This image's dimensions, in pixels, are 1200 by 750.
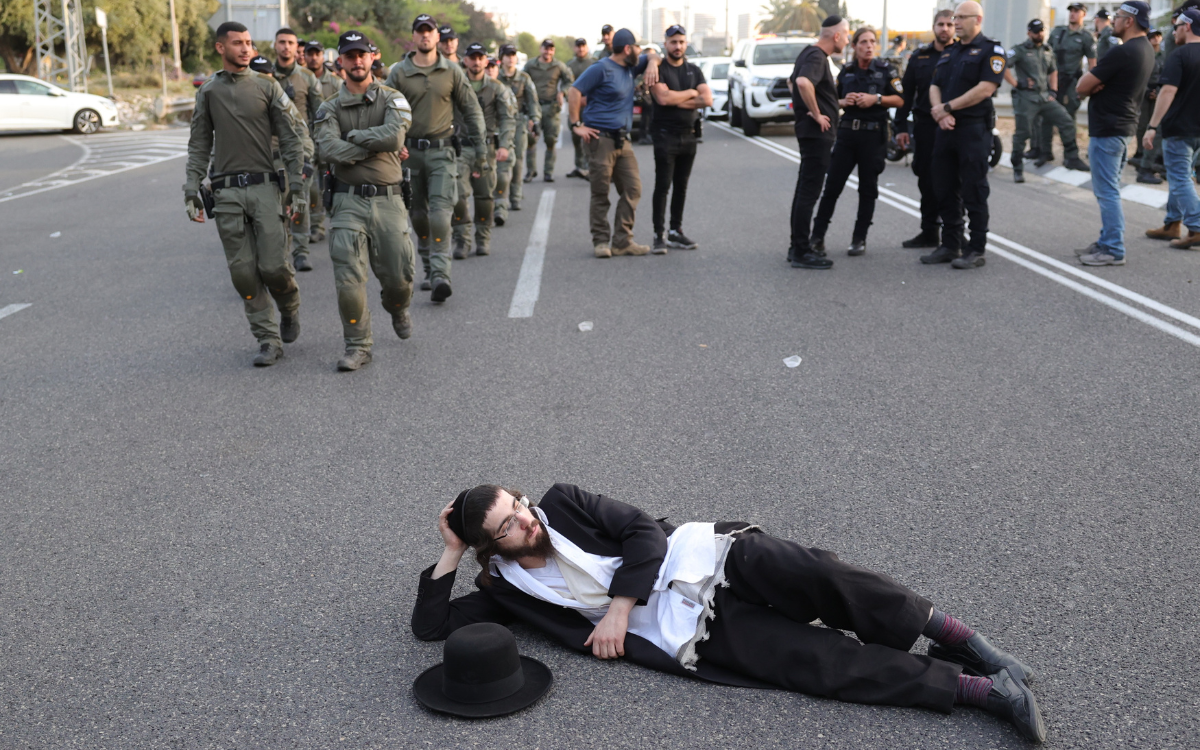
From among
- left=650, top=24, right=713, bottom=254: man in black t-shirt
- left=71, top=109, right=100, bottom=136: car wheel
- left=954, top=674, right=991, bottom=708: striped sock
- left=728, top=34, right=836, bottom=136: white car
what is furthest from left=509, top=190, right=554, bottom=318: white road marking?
left=71, top=109, right=100, bottom=136: car wheel

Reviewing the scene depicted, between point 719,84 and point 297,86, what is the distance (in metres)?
20.8

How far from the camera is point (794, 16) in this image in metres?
98.3

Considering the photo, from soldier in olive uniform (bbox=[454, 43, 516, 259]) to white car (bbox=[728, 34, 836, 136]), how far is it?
12.3 metres

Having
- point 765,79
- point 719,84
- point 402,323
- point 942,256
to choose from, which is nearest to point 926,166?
point 942,256

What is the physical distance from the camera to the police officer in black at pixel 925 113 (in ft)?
32.3

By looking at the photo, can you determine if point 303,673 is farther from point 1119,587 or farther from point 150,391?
point 150,391

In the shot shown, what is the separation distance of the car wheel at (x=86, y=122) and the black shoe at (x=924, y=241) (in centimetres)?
2743

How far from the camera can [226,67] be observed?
276 inches

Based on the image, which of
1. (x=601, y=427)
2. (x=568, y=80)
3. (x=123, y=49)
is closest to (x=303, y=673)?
(x=601, y=427)

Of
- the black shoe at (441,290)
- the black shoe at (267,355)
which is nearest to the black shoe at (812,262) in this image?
the black shoe at (441,290)

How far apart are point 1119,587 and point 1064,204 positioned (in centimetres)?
1012

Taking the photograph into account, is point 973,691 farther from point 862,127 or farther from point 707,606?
point 862,127

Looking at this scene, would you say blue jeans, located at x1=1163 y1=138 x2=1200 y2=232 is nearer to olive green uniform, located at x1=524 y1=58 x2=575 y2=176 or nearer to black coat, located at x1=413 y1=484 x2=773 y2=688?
black coat, located at x1=413 y1=484 x2=773 y2=688

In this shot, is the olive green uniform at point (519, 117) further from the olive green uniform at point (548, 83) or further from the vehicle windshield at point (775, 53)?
the vehicle windshield at point (775, 53)
